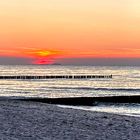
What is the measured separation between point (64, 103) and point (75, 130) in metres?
27.1

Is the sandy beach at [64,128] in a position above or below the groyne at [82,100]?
above

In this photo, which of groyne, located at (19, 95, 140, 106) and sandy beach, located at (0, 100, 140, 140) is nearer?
sandy beach, located at (0, 100, 140, 140)

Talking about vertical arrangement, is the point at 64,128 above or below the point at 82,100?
above

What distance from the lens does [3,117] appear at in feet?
61.7

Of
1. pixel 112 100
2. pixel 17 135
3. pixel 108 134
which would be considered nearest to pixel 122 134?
pixel 108 134

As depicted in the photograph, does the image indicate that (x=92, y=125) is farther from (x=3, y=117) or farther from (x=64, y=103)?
(x=64, y=103)

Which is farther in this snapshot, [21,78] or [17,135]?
[21,78]

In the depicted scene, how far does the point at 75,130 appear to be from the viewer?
16.3m

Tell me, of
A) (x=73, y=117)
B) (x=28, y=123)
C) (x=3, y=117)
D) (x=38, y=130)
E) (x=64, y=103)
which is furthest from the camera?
(x=64, y=103)

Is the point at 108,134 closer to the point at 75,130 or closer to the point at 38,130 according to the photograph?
the point at 75,130

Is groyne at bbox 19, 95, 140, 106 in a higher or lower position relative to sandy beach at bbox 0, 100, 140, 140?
lower

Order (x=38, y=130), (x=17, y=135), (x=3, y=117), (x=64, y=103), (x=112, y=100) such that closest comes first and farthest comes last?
(x=17, y=135) → (x=38, y=130) → (x=3, y=117) → (x=64, y=103) → (x=112, y=100)

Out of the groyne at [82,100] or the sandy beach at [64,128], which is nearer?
the sandy beach at [64,128]

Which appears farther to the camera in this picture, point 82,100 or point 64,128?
point 82,100
